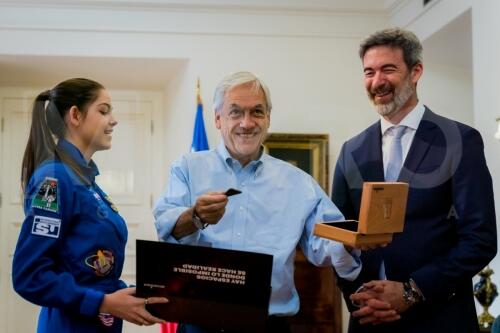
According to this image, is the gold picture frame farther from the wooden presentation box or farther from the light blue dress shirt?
the wooden presentation box

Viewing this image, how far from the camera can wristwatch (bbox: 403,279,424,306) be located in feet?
5.85

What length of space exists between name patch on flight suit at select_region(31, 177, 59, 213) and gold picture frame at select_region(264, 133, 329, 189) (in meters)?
3.05

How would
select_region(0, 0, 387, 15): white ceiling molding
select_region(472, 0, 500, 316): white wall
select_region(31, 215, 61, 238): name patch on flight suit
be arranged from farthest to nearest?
1. select_region(0, 0, 387, 15): white ceiling molding
2. select_region(472, 0, 500, 316): white wall
3. select_region(31, 215, 61, 238): name patch on flight suit

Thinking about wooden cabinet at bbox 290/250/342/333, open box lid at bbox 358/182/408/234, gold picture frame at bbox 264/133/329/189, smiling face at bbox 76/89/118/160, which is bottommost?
wooden cabinet at bbox 290/250/342/333

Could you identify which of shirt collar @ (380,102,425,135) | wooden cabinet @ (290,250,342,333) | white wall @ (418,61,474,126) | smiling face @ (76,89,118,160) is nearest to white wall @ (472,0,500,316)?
wooden cabinet @ (290,250,342,333)

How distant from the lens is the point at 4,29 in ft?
14.9

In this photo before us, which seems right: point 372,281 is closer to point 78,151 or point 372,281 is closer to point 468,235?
point 468,235

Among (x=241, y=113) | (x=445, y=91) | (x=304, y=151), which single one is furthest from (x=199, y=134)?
(x=241, y=113)

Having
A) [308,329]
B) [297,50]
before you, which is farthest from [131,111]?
[308,329]

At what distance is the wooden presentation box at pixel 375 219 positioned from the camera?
153 cm

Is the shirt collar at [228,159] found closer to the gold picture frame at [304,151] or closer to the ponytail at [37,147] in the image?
the ponytail at [37,147]

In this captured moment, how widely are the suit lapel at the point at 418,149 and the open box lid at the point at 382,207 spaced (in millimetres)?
283

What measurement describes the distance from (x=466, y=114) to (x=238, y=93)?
3.54 meters

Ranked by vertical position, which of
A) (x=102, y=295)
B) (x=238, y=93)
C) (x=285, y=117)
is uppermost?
(x=285, y=117)
